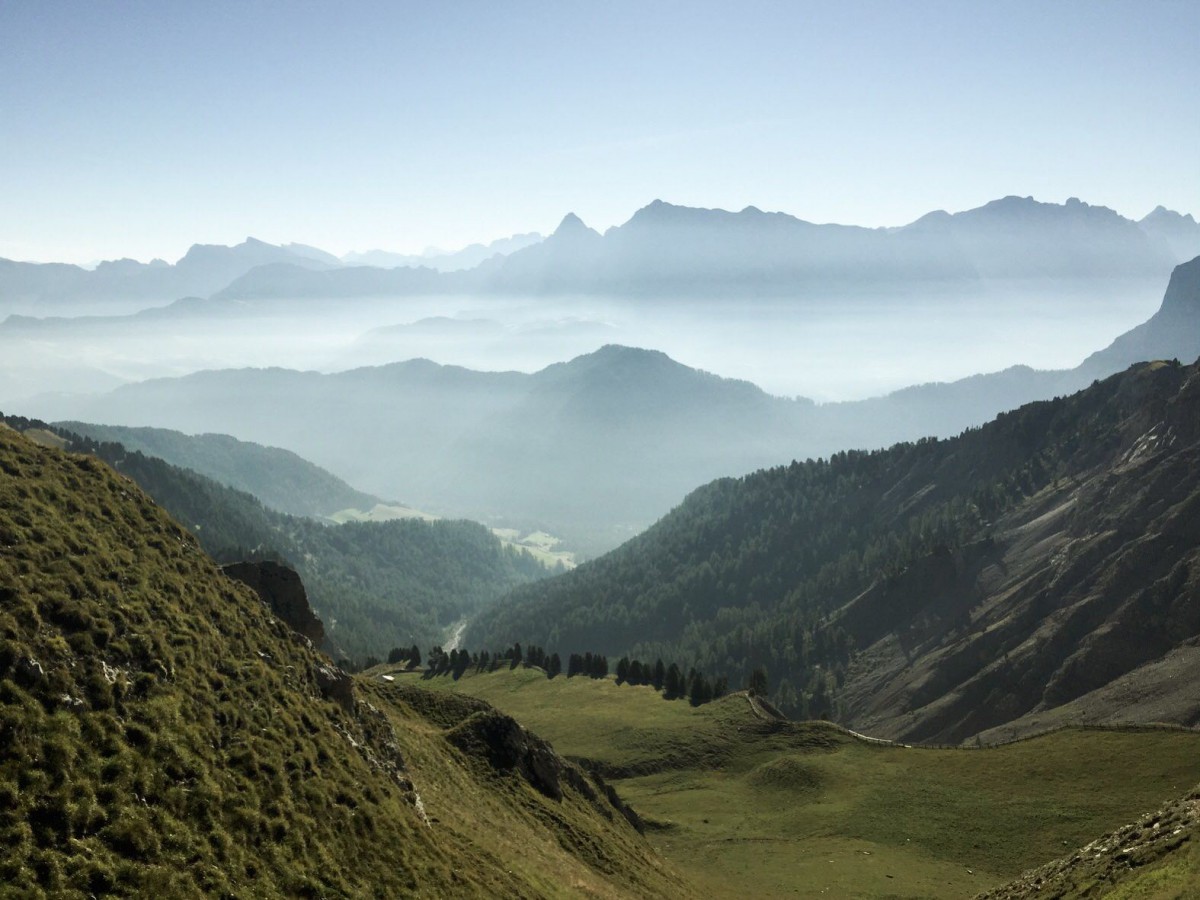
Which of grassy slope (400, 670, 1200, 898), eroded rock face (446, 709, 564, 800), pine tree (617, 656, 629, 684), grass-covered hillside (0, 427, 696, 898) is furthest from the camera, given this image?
pine tree (617, 656, 629, 684)

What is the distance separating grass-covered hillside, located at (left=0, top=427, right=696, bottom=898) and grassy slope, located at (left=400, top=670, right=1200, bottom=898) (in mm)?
34639

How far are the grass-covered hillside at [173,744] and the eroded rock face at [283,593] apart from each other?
61.7 feet

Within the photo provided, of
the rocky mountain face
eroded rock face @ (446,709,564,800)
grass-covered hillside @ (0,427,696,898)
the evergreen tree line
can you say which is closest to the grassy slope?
eroded rock face @ (446,709,564,800)

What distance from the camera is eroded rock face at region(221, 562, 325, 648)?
6631cm

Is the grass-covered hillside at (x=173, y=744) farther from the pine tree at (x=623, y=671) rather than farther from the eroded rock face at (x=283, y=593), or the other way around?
the pine tree at (x=623, y=671)

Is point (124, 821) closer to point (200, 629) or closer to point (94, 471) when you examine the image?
point (200, 629)

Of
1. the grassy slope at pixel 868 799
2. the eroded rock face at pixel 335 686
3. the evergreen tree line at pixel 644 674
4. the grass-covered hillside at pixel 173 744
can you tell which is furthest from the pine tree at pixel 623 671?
the eroded rock face at pixel 335 686

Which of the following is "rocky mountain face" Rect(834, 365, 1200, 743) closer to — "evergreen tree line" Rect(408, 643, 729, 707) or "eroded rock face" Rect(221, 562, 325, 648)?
"evergreen tree line" Rect(408, 643, 729, 707)

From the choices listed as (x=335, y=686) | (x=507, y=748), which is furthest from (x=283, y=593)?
(x=507, y=748)

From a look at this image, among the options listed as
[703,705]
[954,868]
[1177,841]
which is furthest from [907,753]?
[1177,841]

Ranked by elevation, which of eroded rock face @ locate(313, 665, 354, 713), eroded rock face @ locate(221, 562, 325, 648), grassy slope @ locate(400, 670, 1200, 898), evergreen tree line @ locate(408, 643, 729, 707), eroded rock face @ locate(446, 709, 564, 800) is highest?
eroded rock face @ locate(221, 562, 325, 648)

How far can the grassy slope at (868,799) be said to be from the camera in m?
75.3

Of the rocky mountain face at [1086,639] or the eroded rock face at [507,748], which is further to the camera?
the rocky mountain face at [1086,639]

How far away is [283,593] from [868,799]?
230ft
